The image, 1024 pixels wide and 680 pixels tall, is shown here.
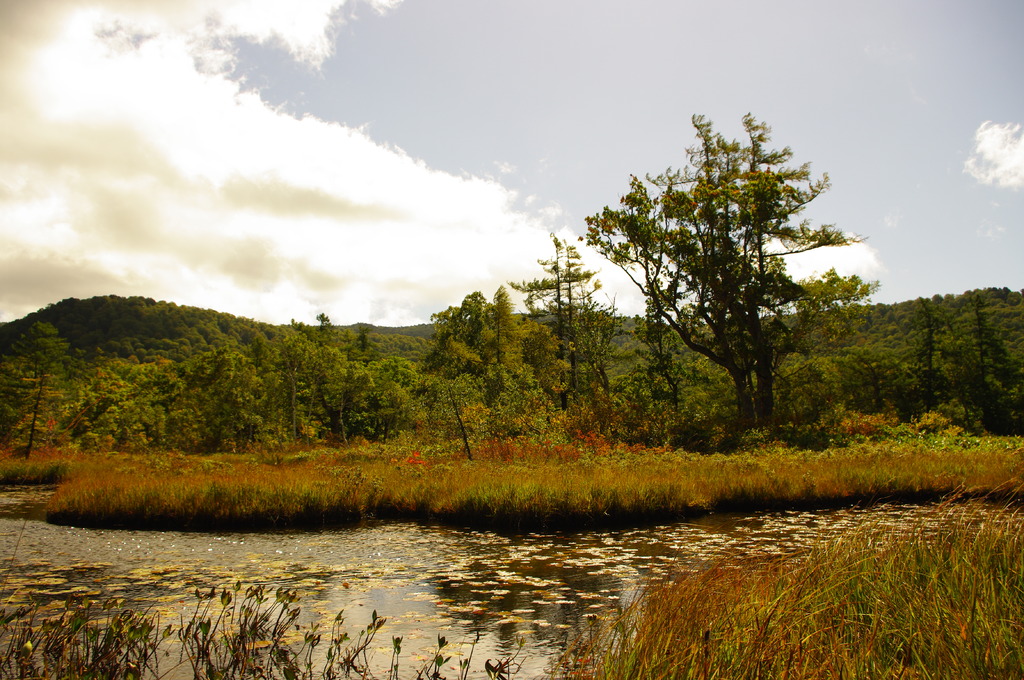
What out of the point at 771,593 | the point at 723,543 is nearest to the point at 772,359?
the point at 723,543

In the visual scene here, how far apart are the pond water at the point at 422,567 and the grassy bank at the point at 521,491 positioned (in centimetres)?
74


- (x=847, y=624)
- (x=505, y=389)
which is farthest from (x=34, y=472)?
(x=847, y=624)

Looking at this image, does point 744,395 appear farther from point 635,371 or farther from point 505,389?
point 505,389

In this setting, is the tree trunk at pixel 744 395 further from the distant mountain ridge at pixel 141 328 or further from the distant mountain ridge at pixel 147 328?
the distant mountain ridge at pixel 141 328

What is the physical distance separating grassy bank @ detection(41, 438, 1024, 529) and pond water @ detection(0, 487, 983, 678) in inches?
29.2

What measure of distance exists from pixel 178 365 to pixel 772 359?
169 ft

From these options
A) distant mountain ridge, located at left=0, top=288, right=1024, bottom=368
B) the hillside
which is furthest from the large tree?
distant mountain ridge, located at left=0, top=288, right=1024, bottom=368

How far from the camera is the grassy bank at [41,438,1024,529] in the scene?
12.4m

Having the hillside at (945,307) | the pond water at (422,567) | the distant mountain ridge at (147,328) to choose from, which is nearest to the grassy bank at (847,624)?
the pond water at (422,567)

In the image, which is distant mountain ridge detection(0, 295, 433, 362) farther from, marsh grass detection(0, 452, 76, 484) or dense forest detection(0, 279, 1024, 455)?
marsh grass detection(0, 452, 76, 484)

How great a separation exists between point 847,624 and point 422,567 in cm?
587

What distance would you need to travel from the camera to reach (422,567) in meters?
8.48

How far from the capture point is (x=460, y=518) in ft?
41.5

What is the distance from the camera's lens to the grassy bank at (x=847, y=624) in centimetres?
305
